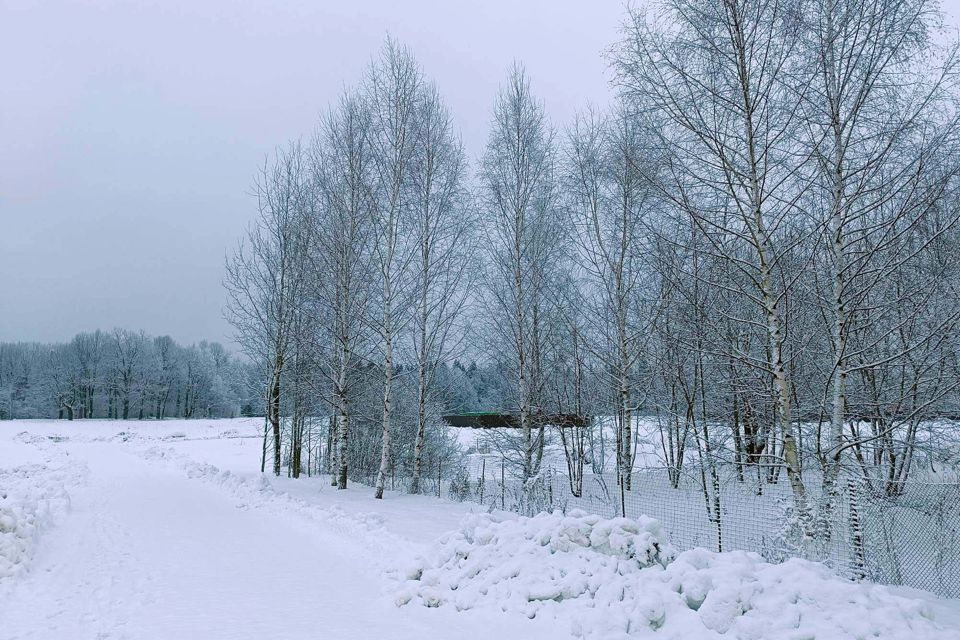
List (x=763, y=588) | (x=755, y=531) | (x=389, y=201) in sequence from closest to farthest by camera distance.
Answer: (x=763, y=588) → (x=755, y=531) → (x=389, y=201)

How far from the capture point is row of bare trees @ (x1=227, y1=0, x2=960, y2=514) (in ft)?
22.2

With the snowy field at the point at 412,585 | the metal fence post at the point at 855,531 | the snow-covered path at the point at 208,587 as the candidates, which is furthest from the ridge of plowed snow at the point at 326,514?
the metal fence post at the point at 855,531

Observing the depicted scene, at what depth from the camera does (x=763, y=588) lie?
14.4 ft

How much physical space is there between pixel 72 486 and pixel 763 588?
18.8m

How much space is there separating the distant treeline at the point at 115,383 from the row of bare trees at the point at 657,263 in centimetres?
5651

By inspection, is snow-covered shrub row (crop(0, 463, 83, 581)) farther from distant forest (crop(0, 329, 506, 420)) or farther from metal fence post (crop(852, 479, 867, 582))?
distant forest (crop(0, 329, 506, 420))

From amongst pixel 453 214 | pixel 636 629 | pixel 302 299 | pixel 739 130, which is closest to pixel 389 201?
pixel 453 214

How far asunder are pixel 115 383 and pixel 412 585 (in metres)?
81.9

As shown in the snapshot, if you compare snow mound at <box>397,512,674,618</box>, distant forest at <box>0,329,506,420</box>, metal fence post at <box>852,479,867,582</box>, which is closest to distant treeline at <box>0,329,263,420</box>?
distant forest at <box>0,329,506,420</box>

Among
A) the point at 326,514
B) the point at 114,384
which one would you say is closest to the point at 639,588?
the point at 326,514

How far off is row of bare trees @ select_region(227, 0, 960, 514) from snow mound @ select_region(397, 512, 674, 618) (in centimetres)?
174

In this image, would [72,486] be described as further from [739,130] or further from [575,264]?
[739,130]

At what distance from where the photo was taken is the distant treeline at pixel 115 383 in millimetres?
71625

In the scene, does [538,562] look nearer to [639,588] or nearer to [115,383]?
[639,588]
